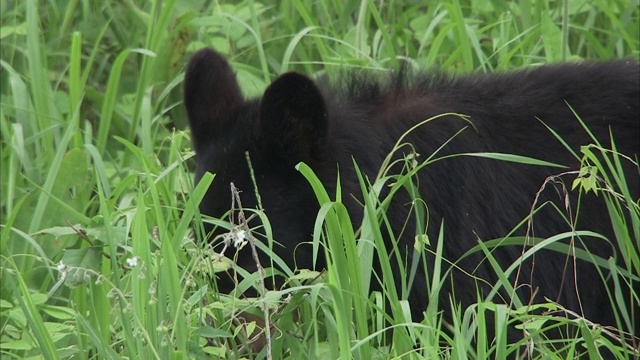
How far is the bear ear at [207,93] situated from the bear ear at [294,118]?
38cm

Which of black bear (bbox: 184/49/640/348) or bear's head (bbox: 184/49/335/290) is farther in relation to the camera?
black bear (bbox: 184/49/640/348)

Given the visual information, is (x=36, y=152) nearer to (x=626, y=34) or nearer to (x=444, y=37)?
(x=444, y=37)

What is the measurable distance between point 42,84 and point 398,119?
194 cm

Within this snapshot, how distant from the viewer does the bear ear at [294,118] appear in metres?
3.51

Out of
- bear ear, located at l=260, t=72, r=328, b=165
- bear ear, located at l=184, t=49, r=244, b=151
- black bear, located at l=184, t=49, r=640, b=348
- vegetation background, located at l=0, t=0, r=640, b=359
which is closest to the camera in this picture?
vegetation background, located at l=0, t=0, r=640, b=359

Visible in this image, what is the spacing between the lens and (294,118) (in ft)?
11.8

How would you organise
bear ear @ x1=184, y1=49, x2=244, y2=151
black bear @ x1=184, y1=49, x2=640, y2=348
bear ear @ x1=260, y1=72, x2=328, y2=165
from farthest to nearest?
bear ear @ x1=184, y1=49, x2=244, y2=151, black bear @ x1=184, y1=49, x2=640, y2=348, bear ear @ x1=260, y1=72, x2=328, y2=165

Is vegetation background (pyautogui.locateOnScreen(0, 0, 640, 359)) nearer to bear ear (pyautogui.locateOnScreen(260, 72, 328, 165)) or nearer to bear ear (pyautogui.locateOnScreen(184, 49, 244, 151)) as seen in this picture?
bear ear (pyautogui.locateOnScreen(184, 49, 244, 151))

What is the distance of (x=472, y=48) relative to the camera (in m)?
5.28

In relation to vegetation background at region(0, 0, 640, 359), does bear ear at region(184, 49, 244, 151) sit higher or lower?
higher

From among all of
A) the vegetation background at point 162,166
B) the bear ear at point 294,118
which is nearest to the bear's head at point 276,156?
the bear ear at point 294,118

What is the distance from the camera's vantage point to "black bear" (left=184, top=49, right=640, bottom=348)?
12.1 ft

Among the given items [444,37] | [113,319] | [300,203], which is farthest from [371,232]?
[444,37]

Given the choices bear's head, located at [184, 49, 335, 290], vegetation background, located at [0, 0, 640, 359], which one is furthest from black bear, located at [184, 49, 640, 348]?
vegetation background, located at [0, 0, 640, 359]
